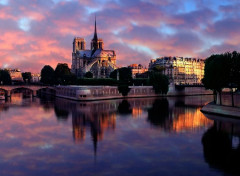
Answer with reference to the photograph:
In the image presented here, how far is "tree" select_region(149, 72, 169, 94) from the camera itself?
3209 inches

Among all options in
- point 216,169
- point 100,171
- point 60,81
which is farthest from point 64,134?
point 60,81

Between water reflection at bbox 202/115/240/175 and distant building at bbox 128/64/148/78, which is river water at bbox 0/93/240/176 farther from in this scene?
distant building at bbox 128/64/148/78

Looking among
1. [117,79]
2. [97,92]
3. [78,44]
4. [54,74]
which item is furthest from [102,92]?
[78,44]

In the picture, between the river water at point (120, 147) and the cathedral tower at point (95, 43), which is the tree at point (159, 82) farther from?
the cathedral tower at point (95, 43)

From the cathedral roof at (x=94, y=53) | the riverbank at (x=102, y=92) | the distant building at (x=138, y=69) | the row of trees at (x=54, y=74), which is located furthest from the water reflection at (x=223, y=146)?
the distant building at (x=138, y=69)

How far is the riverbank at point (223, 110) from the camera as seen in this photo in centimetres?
3644

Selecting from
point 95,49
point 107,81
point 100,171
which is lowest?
point 100,171

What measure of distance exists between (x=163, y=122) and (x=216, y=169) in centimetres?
1826

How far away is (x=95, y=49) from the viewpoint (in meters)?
144

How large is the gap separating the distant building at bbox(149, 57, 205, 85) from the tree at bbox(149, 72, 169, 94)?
38075 mm

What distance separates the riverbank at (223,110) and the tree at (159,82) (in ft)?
121

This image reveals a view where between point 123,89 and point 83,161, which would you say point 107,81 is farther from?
point 83,161

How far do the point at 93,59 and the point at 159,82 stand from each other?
56.4m

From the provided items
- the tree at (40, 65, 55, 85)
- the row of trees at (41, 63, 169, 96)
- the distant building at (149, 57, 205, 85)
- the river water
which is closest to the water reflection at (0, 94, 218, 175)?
the river water
